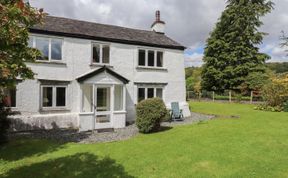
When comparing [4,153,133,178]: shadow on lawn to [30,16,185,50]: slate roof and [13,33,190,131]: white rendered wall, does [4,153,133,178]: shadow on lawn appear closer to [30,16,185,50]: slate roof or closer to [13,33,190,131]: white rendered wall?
[13,33,190,131]: white rendered wall

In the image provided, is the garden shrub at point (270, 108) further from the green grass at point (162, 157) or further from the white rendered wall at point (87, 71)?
the green grass at point (162, 157)

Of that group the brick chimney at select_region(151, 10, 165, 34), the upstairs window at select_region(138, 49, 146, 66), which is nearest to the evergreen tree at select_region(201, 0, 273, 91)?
the brick chimney at select_region(151, 10, 165, 34)

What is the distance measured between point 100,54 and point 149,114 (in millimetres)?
6837

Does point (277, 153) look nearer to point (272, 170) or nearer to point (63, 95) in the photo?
point (272, 170)

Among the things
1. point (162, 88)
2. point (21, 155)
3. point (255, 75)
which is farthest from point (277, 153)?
point (255, 75)

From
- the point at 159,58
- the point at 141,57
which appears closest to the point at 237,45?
the point at 159,58

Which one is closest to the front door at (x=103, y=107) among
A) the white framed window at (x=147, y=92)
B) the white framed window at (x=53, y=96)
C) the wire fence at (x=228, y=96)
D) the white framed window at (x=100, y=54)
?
the white framed window at (x=100, y=54)

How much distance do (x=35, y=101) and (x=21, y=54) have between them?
11025 mm

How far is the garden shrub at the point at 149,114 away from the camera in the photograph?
46.6ft

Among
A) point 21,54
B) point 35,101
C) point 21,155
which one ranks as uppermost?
point 21,54

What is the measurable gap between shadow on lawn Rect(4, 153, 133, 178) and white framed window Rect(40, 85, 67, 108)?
776 centimetres

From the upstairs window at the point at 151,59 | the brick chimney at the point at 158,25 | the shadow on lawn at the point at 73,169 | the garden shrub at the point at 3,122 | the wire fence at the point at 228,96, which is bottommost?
the shadow on lawn at the point at 73,169

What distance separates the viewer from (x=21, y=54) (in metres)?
5.85

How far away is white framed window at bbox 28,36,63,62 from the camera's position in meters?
16.1
